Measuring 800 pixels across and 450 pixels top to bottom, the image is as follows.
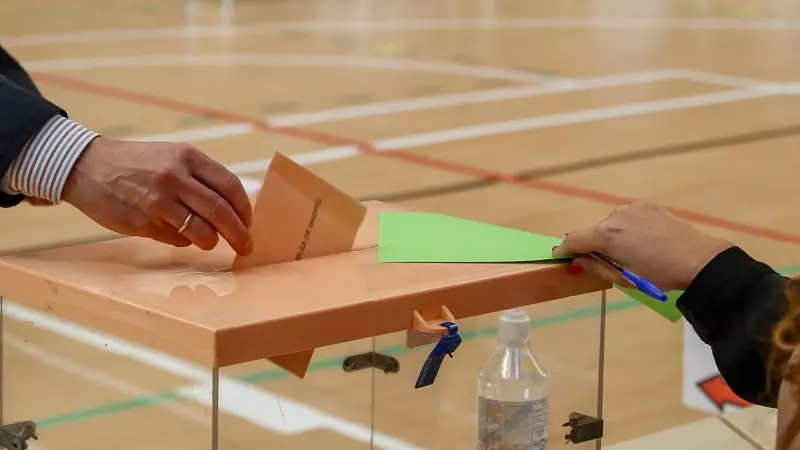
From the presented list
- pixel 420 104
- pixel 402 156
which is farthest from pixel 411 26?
pixel 402 156

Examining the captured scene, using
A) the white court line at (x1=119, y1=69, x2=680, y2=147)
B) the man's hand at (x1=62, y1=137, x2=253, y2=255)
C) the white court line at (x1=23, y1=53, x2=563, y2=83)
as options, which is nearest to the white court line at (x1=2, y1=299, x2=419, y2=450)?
the man's hand at (x1=62, y1=137, x2=253, y2=255)

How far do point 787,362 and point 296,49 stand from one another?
4.47 meters

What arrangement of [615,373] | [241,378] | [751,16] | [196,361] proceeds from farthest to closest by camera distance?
[751,16] < [615,373] < [241,378] < [196,361]

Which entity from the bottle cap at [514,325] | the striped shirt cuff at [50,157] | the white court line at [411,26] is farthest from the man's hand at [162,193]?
the white court line at [411,26]

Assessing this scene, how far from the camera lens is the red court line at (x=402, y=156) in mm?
2939

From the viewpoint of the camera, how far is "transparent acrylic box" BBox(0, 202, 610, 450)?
1062mm

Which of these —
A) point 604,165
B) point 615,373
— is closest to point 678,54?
point 604,165

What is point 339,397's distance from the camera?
1.42m

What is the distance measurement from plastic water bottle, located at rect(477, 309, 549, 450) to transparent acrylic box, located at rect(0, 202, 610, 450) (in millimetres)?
26

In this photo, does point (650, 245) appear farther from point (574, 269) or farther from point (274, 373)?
point (274, 373)

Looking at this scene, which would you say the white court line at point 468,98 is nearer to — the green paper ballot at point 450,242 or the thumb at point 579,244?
the green paper ballot at point 450,242

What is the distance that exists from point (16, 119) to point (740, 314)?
2.08 feet

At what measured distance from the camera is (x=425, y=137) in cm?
383

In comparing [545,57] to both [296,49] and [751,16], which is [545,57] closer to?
[296,49]
